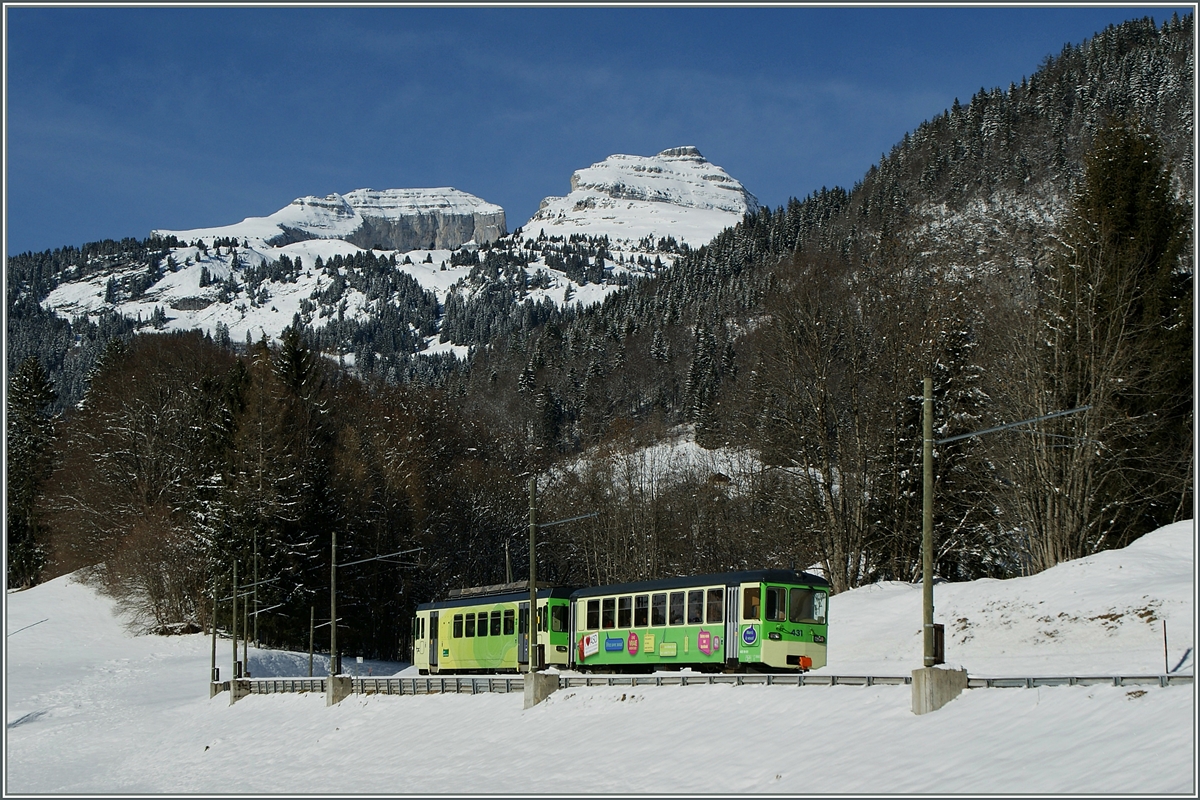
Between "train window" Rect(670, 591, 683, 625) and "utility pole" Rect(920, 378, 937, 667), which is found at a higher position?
"utility pole" Rect(920, 378, 937, 667)

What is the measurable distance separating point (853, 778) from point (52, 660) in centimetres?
5047

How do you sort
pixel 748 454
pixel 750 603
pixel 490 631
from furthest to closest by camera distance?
pixel 748 454, pixel 490 631, pixel 750 603

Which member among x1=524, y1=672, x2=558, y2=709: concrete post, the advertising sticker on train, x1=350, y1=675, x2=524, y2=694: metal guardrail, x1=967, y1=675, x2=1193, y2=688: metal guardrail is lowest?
x1=350, y1=675, x2=524, y2=694: metal guardrail

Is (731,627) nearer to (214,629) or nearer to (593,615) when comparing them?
(593,615)

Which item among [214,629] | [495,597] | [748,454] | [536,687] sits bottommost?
[214,629]

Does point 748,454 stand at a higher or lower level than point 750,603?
higher

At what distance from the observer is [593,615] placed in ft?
109

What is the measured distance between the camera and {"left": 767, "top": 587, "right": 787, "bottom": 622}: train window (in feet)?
90.6

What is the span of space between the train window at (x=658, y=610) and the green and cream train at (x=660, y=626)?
0.03 meters

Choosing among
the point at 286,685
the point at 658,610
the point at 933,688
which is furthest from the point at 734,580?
the point at 286,685

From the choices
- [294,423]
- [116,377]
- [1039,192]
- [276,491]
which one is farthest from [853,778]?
[1039,192]

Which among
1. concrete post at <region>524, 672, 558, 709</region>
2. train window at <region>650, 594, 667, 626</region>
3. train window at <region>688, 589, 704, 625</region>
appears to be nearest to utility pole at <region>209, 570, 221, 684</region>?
concrete post at <region>524, 672, 558, 709</region>

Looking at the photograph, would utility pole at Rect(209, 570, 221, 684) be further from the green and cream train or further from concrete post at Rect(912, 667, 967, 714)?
concrete post at Rect(912, 667, 967, 714)

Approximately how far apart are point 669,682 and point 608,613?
21.3 feet
